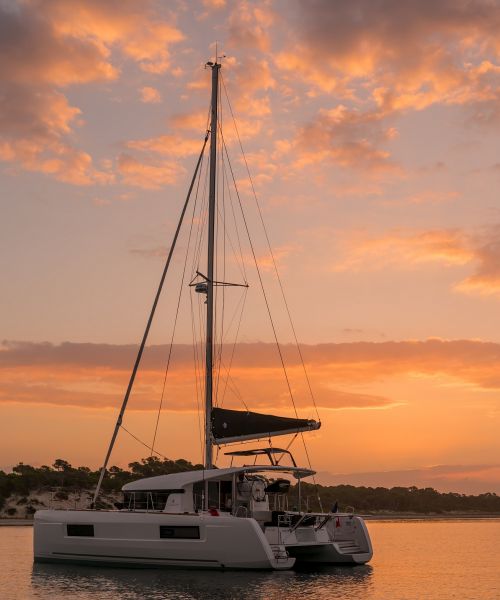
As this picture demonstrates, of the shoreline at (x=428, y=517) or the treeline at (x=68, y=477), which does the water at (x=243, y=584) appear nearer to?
the treeline at (x=68, y=477)

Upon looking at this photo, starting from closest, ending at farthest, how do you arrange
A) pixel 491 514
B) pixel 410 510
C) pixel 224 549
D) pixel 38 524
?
pixel 224 549 < pixel 38 524 < pixel 410 510 < pixel 491 514

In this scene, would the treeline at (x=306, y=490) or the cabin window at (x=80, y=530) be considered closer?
the cabin window at (x=80, y=530)

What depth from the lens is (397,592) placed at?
932 inches

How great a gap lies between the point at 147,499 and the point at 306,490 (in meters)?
77.4

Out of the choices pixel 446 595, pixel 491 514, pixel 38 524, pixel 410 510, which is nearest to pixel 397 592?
pixel 446 595

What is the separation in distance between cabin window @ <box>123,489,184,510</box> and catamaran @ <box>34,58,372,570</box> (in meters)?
0.03

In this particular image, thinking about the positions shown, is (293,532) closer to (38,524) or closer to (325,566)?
(325,566)

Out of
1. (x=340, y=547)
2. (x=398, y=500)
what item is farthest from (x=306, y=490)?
(x=340, y=547)

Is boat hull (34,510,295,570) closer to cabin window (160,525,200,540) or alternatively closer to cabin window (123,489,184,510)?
cabin window (160,525,200,540)

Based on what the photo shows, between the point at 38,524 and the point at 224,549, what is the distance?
6.95 metres

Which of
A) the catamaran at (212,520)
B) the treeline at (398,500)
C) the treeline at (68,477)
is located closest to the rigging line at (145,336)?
the catamaran at (212,520)

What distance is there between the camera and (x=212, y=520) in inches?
898

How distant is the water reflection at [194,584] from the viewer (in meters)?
21.1

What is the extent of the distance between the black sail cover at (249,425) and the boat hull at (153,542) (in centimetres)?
317
